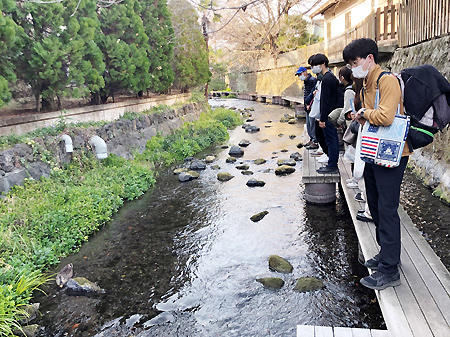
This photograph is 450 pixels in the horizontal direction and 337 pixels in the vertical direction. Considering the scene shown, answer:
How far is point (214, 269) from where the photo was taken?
515 centimetres

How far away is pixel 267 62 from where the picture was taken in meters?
33.4

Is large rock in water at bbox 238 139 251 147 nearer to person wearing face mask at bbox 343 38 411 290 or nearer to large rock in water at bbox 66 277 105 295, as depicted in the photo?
large rock in water at bbox 66 277 105 295

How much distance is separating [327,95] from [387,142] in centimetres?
325

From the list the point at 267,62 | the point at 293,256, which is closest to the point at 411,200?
the point at 293,256

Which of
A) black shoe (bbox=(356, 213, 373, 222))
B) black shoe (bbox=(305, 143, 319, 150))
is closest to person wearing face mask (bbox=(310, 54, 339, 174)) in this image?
black shoe (bbox=(305, 143, 319, 150))

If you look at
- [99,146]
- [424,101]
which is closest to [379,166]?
[424,101]

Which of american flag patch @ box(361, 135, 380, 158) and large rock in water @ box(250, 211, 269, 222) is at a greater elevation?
american flag patch @ box(361, 135, 380, 158)

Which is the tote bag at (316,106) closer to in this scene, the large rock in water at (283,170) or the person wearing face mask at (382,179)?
the large rock in water at (283,170)

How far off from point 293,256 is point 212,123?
11.6 m

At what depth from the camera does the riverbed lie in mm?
4051

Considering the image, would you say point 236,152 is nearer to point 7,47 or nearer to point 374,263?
point 7,47

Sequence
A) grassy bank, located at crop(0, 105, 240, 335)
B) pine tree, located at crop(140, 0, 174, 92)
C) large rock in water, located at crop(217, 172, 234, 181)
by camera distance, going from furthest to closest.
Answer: pine tree, located at crop(140, 0, 174, 92) → large rock in water, located at crop(217, 172, 234, 181) → grassy bank, located at crop(0, 105, 240, 335)

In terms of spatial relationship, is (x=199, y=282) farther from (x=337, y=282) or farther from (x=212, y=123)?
(x=212, y=123)

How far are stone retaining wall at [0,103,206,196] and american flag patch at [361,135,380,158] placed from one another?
18.8 feet
